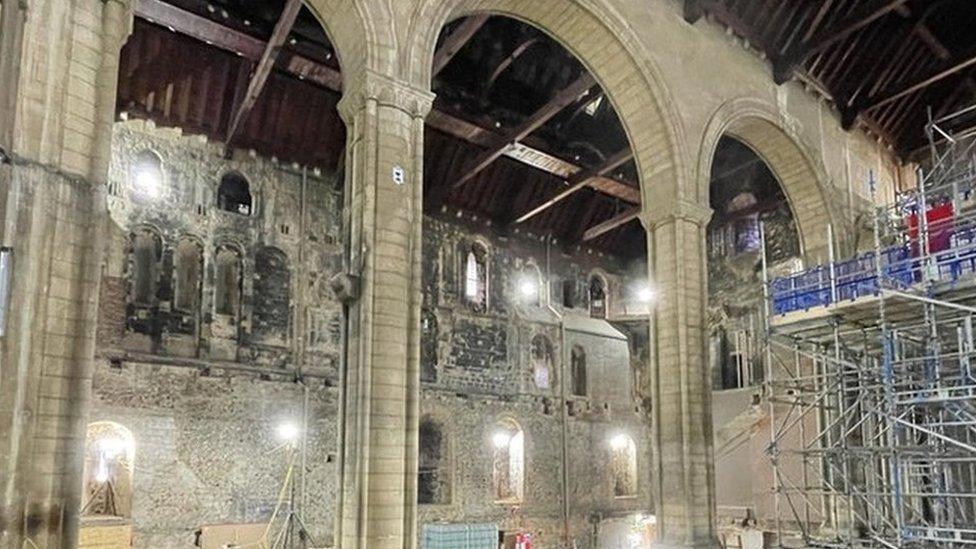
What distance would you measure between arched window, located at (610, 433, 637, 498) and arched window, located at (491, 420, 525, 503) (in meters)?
3.43

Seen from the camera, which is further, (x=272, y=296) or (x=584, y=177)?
(x=584, y=177)

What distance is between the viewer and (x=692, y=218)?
13.4 metres

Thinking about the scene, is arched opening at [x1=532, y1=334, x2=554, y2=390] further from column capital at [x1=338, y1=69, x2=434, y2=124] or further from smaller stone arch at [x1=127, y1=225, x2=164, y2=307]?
column capital at [x1=338, y1=69, x2=434, y2=124]

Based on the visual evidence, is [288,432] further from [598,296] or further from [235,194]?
[598,296]

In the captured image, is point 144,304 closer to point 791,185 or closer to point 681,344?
point 681,344

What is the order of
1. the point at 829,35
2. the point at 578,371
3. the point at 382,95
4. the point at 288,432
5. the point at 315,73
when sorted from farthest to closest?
the point at 578,371 < the point at 288,432 < the point at 829,35 < the point at 315,73 < the point at 382,95

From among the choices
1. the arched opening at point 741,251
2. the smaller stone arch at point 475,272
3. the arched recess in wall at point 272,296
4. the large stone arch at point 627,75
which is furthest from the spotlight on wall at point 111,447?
A: the arched opening at point 741,251

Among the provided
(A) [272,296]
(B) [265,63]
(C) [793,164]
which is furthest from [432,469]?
(C) [793,164]

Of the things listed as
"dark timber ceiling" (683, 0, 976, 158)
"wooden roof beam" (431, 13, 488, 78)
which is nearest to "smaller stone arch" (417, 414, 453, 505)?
"wooden roof beam" (431, 13, 488, 78)

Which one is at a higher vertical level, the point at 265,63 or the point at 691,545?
the point at 265,63

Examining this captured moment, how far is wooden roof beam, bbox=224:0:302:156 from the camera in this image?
41.4ft

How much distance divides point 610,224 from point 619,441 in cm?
650

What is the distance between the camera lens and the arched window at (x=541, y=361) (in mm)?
21953

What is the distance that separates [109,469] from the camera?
49.7ft
